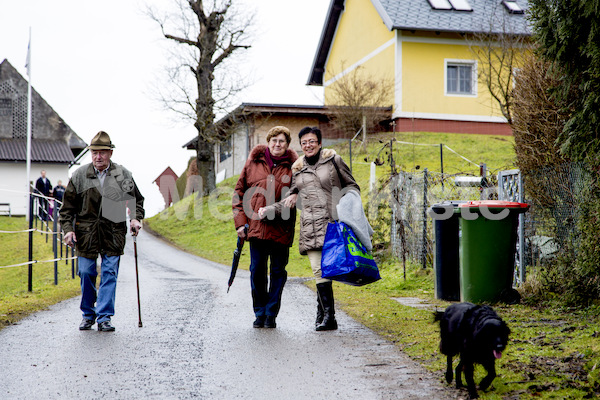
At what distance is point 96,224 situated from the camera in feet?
23.3

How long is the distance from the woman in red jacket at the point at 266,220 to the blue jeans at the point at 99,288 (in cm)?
132

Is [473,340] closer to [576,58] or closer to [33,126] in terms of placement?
[576,58]

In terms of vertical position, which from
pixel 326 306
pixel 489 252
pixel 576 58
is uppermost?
pixel 576 58

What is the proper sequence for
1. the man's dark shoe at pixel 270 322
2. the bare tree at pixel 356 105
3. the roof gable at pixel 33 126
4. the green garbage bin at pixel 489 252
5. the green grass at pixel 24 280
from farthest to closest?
the roof gable at pixel 33 126 < the bare tree at pixel 356 105 < the green grass at pixel 24 280 < the green garbage bin at pixel 489 252 < the man's dark shoe at pixel 270 322

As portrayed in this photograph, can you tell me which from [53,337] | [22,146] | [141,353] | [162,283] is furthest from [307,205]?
[22,146]

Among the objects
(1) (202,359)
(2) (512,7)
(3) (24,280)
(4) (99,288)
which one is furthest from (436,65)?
(1) (202,359)

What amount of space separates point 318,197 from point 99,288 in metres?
2.34

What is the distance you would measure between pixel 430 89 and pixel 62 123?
2203 cm

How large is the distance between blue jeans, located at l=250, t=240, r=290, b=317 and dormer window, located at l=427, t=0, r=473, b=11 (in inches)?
1048

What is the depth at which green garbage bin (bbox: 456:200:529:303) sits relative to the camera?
26.4 ft

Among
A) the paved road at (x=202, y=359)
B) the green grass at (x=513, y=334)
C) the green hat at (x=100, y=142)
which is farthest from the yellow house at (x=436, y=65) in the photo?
the green hat at (x=100, y=142)

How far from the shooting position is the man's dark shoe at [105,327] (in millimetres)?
6820

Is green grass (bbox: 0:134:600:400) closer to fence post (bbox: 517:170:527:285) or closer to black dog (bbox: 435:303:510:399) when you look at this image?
black dog (bbox: 435:303:510:399)

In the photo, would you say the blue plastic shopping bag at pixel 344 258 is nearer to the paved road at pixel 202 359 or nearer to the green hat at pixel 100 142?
the paved road at pixel 202 359
